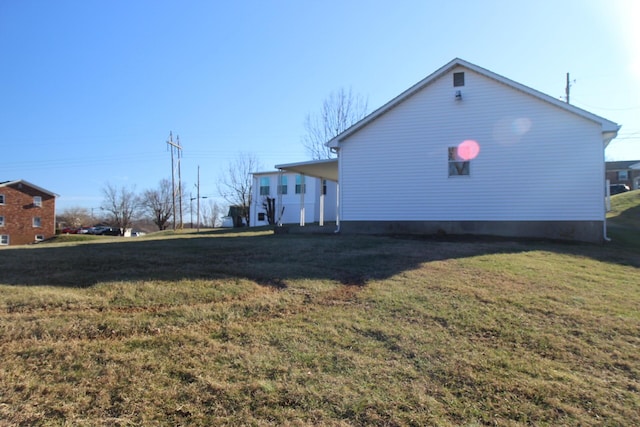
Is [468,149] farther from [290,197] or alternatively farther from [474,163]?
[290,197]

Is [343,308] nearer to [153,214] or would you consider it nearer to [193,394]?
[193,394]

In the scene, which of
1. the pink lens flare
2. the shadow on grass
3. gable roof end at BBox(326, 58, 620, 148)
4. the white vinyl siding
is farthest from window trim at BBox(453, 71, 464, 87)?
the shadow on grass

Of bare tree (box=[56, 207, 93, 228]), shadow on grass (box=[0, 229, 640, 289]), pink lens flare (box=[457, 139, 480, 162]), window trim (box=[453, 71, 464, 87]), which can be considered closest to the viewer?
shadow on grass (box=[0, 229, 640, 289])

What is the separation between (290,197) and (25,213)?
3379cm

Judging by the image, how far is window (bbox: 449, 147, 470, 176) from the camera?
44.1 feet

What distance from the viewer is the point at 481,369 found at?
12.4 feet

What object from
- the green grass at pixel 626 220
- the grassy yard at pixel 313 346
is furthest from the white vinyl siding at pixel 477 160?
the grassy yard at pixel 313 346

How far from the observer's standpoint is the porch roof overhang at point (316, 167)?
1557 cm

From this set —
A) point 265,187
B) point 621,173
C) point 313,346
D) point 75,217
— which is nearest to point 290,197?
point 265,187

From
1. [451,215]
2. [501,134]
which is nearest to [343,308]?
[451,215]

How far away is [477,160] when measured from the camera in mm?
13289

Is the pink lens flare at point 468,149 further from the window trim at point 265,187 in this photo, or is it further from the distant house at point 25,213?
the distant house at point 25,213

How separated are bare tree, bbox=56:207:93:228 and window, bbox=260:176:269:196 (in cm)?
5873

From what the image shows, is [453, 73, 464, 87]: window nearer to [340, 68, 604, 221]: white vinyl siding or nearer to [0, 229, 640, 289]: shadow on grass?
[340, 68, 604, 221]: white vinyl siding
